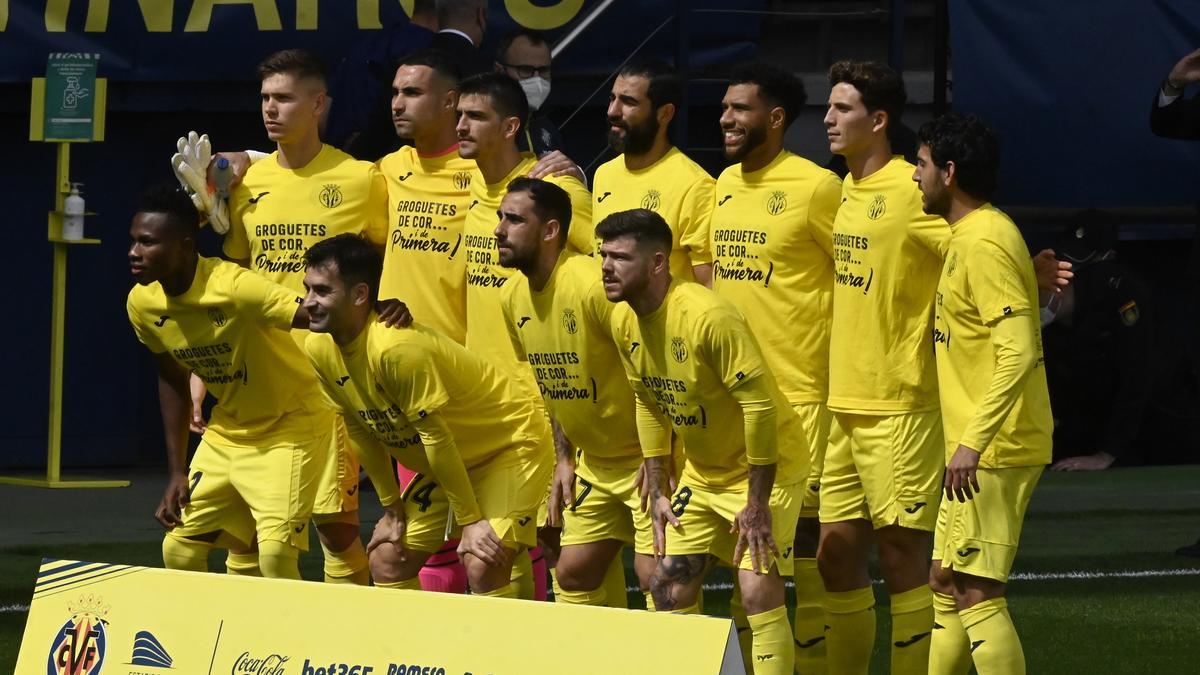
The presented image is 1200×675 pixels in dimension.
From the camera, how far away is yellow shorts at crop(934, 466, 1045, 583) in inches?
255

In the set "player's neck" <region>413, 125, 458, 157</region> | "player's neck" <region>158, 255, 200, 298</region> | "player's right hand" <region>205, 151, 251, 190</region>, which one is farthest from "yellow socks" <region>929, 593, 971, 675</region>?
"player's right hand" <region>205, 151, 251, 190</region>

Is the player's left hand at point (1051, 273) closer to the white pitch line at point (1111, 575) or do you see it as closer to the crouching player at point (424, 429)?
the crouching player at point (424, 429)

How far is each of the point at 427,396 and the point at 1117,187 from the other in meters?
7.10

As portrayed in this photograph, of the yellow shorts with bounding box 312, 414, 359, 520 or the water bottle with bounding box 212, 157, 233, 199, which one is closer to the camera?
the yellow shorts with bounding box 312, 414, 359, 520

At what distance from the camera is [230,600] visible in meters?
6.00

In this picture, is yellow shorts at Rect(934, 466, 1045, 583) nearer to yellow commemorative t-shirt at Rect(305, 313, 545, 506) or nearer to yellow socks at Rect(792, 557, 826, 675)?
yellow socks at Rect(792, 557, 826, 675)

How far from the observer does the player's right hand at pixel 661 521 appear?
6883 millimetres

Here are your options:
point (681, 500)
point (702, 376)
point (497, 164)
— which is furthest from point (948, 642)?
point (497, 164)

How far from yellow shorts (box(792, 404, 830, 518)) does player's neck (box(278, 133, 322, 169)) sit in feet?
7.28

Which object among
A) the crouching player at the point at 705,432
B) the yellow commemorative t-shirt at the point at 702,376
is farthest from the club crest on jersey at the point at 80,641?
the yellow commemorative t-shirt at the point at 702,376

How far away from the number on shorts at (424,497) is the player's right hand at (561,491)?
1.84ft

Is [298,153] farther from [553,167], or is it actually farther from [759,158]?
[759,158]

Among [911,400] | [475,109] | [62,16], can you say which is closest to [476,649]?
[911,400]

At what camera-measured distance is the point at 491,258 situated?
780cm
